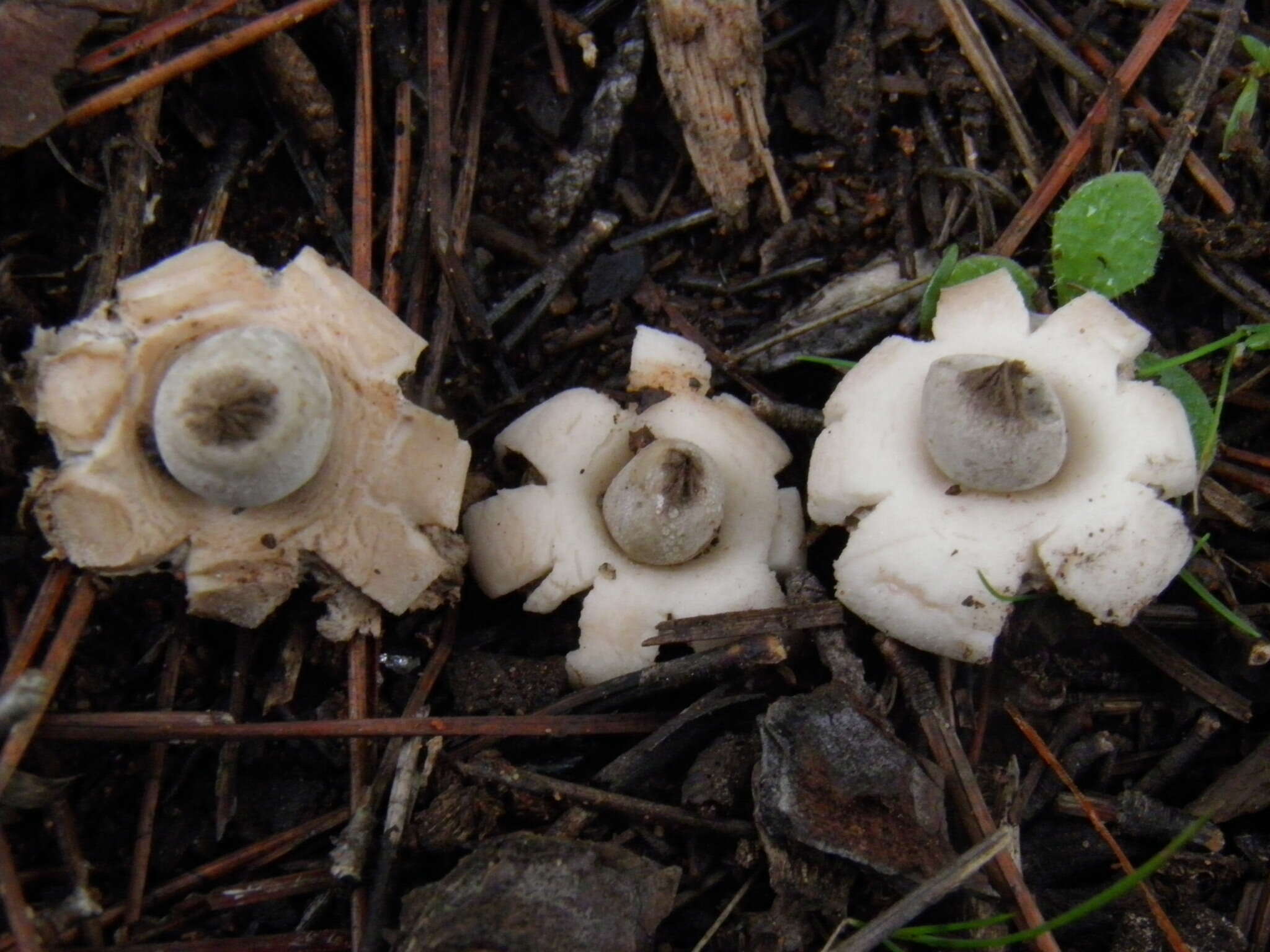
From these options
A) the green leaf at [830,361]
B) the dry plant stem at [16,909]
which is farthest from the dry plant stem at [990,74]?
the dry plant stem at [16,909]

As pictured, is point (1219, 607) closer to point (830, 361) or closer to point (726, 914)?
point (830, 361)

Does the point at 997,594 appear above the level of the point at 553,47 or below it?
below

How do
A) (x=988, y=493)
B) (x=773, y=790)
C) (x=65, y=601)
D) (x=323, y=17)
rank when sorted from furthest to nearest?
(x=323, y=17) → (x=988, y=493) → (x=65, y=601) → (x=773, y=790)

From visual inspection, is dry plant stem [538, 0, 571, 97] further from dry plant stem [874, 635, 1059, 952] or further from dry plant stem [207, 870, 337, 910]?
dry plant stem [207, 870, 337, 910]

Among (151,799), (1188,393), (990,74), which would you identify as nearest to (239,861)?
(151,799)

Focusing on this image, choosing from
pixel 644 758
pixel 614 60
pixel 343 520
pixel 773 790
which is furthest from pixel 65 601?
pixel 614 60

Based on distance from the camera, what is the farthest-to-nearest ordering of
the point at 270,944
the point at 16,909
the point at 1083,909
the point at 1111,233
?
1. the point at 1111,233
2. the point at 270,944
3. the point at 16,909
4. the point at 1083,909

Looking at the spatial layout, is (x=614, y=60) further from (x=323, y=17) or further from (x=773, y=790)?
(x=773, y=790)

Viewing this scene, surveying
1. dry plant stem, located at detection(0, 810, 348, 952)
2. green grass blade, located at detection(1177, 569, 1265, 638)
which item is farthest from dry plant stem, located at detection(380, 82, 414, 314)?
green grass blade, located at detection(1177, 569, 1265, 638)
